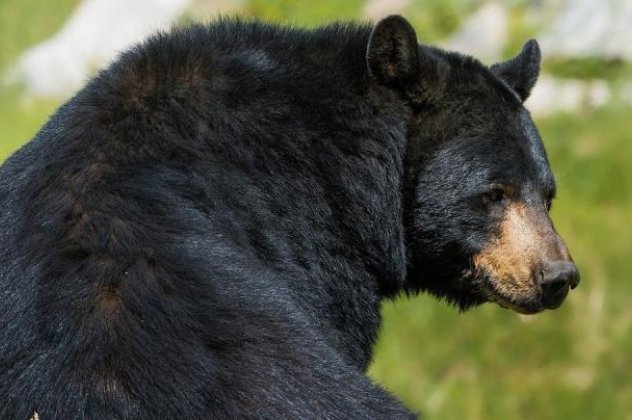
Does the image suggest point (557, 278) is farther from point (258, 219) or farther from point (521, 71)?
point (258, 219)

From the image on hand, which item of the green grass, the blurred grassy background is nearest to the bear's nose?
the blurred grassy background

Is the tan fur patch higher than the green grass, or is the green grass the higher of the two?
the green grass

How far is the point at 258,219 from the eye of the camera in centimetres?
459

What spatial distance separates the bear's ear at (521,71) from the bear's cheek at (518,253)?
93cm

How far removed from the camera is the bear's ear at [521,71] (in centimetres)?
606

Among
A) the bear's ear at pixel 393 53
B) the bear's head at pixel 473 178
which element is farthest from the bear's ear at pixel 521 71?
the bear's ear at pixel 393 53

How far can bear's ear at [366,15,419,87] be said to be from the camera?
5199 millimetres

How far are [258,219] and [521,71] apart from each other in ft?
7.05

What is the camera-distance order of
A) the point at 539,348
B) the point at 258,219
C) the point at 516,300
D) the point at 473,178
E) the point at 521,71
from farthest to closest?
the point at 539,348, the point at 521,71, the point at 516,300, the point at 473,178, the point at 258,219

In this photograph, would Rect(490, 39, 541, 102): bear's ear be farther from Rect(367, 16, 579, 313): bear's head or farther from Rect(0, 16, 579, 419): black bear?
Rect(367, 16, 579, 313): bear's head

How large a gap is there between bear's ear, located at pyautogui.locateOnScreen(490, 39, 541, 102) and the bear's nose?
3.61 feet

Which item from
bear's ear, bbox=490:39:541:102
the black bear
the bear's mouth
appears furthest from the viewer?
bear's ear, bbox=490:39:541:102

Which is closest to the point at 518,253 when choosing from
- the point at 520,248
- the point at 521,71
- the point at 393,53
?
the point at 520,248

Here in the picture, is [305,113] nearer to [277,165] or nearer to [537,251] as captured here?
[277,165]
